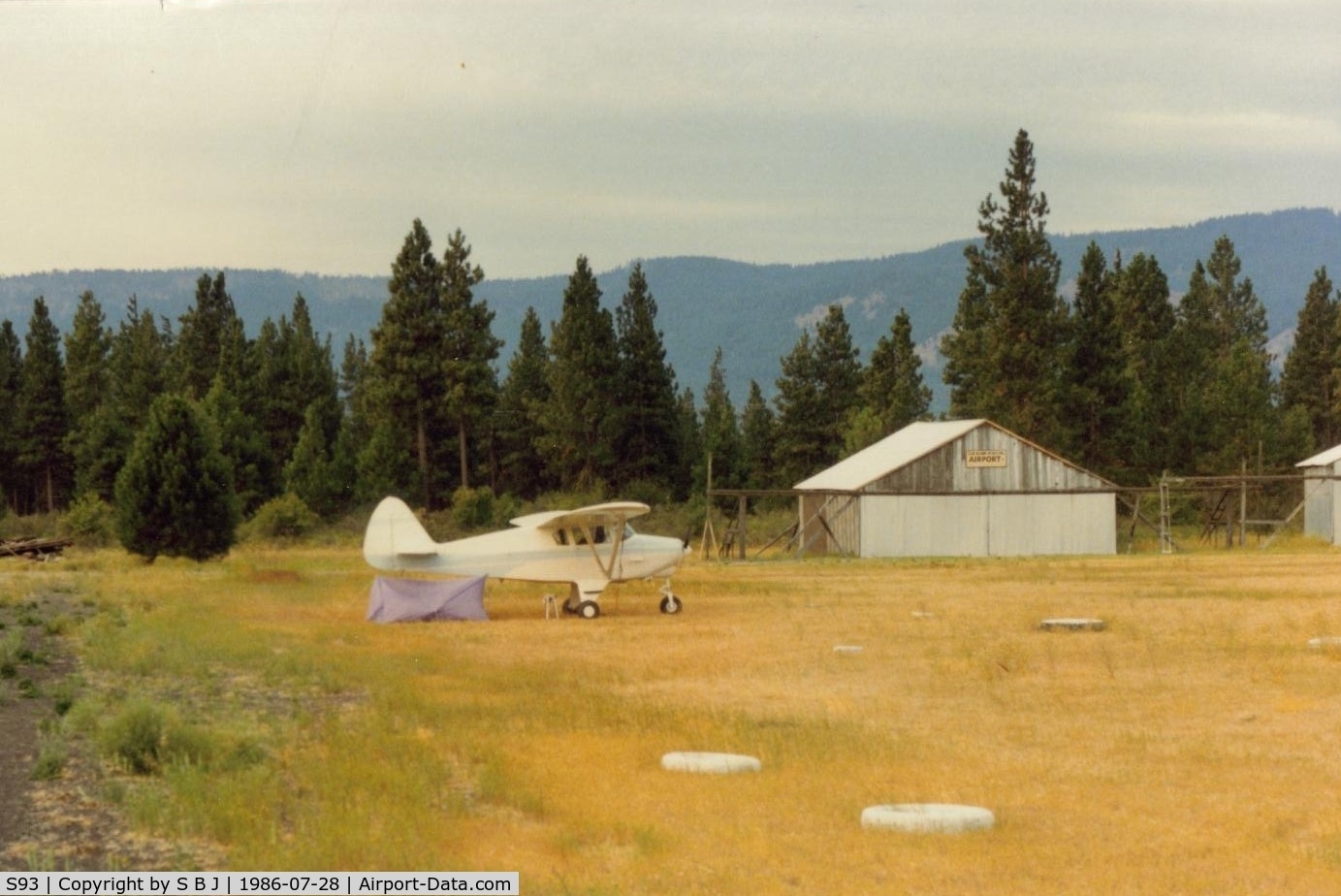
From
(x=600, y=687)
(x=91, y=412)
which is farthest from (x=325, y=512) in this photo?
(x=600, y=687)

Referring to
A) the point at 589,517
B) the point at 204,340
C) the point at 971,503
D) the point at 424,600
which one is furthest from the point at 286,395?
the point at 424,600

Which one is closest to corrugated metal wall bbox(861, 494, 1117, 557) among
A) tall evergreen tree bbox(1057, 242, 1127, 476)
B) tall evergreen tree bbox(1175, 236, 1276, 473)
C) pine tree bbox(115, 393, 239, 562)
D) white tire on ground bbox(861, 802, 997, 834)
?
tall evergreen tree bbox(1057, 242, 1127, 476)

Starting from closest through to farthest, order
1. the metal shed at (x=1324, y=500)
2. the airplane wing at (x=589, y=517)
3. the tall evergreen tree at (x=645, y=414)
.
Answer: the airplane wing at (x=589, y=517), the metal shed at (x=1324, y=500), the tall evergreen tree at (x=645, y=414)

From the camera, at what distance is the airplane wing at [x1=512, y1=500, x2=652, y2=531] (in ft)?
101

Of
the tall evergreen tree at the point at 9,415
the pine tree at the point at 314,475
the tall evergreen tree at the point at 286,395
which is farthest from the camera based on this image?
the tall evergreen tree at the point at 9,415

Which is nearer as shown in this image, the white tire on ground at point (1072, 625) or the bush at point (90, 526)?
the white tire on ground at point (1072, 625)

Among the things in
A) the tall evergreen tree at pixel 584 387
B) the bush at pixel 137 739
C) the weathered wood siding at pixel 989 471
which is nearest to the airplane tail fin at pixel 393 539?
the bush at pixel 137 739

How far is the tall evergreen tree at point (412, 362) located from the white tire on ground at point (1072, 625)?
5265 centimetres

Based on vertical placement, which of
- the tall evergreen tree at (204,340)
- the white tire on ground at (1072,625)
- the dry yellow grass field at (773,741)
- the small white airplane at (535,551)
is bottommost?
the white tire on ground at (1072,625)

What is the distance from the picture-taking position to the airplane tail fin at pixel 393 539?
102 feet

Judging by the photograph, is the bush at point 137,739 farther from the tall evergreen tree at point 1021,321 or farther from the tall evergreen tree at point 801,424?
the tall evergreen tree at point 801,424

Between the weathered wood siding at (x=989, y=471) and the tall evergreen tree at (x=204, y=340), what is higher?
the tall evergreen tree at (x=204, y=340)

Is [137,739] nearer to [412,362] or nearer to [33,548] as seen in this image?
[33,548]

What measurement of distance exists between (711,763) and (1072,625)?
14304 mm
